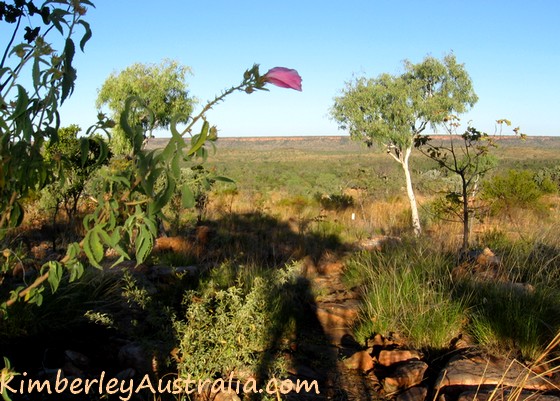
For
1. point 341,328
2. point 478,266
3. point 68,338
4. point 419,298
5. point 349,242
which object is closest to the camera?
point 68,338

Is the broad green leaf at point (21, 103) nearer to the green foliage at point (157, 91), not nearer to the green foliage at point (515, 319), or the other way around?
the green foliage at point (515, 319)

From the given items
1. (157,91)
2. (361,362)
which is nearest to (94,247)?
(361,362)

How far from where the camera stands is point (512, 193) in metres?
13.3

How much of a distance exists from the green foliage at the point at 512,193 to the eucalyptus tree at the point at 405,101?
7.32 ft

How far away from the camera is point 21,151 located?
128 cm

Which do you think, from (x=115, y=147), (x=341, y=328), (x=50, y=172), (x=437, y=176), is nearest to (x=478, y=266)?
(x=341, y=328)

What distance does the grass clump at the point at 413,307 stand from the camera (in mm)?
3793

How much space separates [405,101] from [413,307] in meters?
10.1

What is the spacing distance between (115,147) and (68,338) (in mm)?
8575

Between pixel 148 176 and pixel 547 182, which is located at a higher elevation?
pixel 148 176

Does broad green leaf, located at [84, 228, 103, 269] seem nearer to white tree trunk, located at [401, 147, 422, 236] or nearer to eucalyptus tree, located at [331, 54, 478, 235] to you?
white tree trunk, located at [401, 147, 422, 236]

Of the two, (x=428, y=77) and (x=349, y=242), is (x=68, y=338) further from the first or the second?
(x=428, y=77)

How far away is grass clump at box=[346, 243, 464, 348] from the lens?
3793 millimetres

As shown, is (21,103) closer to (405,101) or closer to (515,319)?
(515,319)
